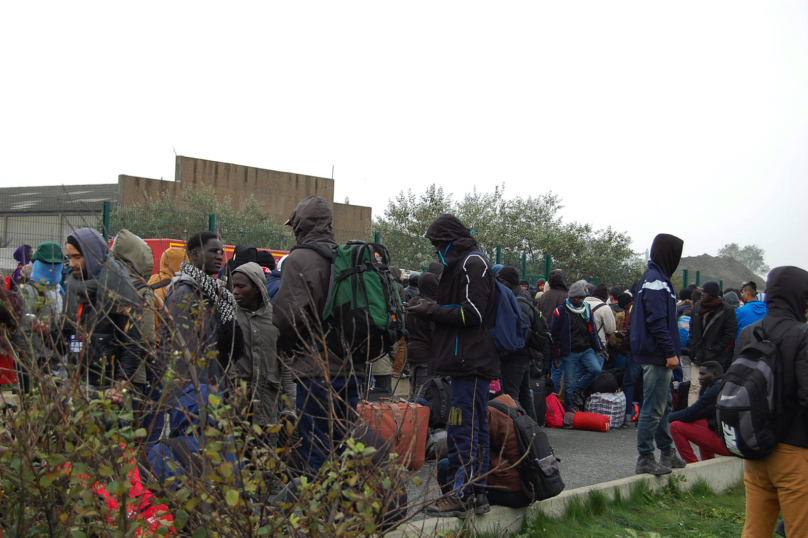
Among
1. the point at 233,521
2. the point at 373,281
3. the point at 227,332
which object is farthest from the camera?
the point at 227,332

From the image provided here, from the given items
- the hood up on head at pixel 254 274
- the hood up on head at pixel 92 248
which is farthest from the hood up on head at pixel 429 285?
the hood up on head at pixel 92 248

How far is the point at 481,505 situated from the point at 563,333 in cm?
495

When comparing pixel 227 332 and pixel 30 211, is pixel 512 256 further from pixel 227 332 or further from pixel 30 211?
pixel 227 332

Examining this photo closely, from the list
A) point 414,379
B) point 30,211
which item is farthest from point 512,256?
point 30,211

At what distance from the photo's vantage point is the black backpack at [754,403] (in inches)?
145

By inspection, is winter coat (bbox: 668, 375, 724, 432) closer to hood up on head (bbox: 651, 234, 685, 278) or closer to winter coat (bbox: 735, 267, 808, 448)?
hood up on head (bbox: 651, 234, 685, 278)

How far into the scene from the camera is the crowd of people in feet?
9.09

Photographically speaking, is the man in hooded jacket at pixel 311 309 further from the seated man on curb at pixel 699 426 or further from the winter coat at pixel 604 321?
the winter coat at pixel 604 321

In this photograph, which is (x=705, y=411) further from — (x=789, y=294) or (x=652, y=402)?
(x=789, y=294)

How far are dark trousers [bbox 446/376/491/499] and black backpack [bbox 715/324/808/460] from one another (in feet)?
4.76

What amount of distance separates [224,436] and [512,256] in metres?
13.3

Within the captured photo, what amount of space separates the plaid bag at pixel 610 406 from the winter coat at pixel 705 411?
263 cm

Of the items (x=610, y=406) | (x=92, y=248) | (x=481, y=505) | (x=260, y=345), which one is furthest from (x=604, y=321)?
(x=92, y=248)

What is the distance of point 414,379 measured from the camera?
8.05 meters
